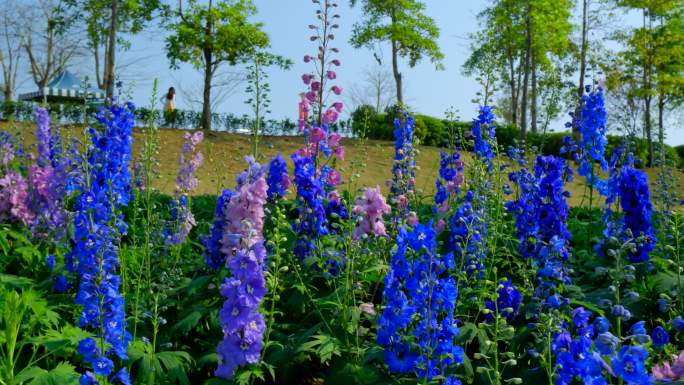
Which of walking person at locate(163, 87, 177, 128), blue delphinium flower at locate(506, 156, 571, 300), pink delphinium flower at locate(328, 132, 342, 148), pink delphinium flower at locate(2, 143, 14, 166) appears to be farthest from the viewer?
walking person at locate(163, 87, 177, 128)

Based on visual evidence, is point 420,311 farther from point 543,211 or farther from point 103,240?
point 543,211

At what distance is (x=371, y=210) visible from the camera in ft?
14.3

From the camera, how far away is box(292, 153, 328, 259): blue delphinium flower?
4805 millimetres

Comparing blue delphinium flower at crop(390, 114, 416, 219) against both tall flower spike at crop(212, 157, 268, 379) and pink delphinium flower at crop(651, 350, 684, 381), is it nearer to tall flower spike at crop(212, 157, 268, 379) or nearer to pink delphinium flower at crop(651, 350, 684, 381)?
tall flower spike at crop(212, 157, 268, 379)

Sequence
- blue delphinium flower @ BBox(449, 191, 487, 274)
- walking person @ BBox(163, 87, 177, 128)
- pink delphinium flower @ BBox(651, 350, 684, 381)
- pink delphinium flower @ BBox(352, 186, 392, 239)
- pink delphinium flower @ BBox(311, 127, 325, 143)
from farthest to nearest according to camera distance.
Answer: walking person @ BBox(163, 87, 177, 128) < pink delphinium flower @ BBox(311, 127, 325, 143) < pink delphinium flower @ BBox(352, 186, 392, 239) < blue delphinium flower @ BBox(449, 191, 487, 274) < pink delphinium flower @ BBox(651, 350, 684, 381)

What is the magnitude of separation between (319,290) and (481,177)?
54.4 inches

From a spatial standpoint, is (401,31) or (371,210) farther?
(401,31)

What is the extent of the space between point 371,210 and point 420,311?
4.80 feet

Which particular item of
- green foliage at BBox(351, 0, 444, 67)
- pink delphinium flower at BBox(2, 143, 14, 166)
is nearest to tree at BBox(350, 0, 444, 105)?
green foliage at BBox(351, 0, 444, 67)

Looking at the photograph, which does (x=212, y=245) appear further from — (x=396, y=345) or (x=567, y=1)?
(x=567, y=1)

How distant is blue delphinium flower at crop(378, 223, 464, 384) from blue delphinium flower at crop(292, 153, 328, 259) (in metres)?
1.62

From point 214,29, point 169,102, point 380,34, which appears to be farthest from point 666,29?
point 169,102

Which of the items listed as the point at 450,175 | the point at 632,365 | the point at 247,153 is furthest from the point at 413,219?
the point at 247,153

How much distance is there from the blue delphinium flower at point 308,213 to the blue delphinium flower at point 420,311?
5.32 ft
